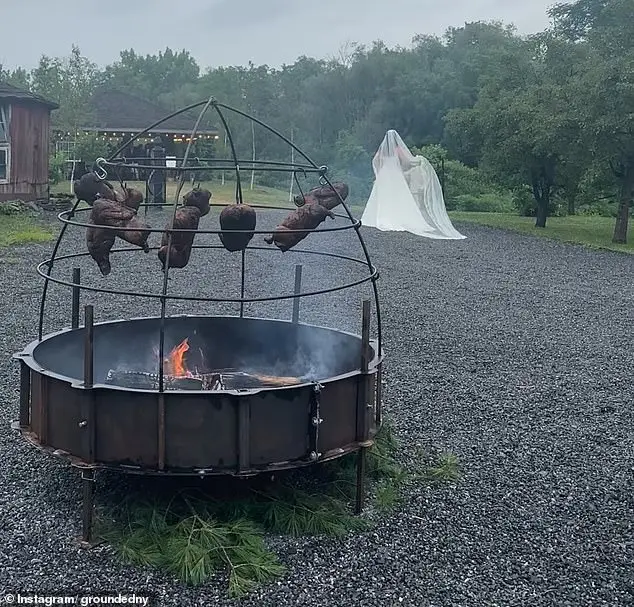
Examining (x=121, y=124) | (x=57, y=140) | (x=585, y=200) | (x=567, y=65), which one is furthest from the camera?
(x=121, y=124)

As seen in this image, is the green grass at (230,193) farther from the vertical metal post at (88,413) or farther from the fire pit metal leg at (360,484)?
the vertical metal post at (88,413)

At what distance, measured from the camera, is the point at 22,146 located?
20.2 meters

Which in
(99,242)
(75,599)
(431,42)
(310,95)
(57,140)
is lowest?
(75,599)

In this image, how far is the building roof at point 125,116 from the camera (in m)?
32.1

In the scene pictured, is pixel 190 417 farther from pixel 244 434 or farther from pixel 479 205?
pixel 479 205

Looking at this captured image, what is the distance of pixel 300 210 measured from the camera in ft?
13.5

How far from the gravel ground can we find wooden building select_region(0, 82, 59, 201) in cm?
1046

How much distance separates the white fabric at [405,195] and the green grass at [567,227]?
9.63 feet

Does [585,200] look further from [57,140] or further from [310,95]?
[57,140]

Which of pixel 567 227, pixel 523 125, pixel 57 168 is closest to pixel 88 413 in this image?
pixel 523 125

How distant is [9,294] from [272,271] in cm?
402

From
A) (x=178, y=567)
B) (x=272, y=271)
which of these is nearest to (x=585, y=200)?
(x=272, y=271)

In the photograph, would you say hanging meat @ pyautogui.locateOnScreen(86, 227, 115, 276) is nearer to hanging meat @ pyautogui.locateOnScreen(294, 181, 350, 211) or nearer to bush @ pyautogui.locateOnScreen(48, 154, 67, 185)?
hanging meat @ pyautogui.locateOnScreen(294, 181, 350, 211)

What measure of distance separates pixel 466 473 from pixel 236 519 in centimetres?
147
